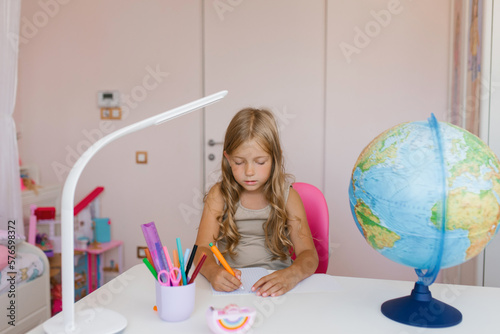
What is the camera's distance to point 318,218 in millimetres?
1729

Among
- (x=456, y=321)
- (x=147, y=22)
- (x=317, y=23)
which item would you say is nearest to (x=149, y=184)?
(x=147, y=22)

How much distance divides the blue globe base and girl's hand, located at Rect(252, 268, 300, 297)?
0.24 metres

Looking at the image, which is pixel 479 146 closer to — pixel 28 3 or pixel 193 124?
pixel 193 124

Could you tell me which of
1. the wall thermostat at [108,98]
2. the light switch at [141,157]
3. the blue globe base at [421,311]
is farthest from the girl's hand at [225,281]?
the wall thermostat at [108,98]

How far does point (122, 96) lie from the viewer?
Result: 3.20 metres

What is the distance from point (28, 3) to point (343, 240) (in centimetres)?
Result: 265

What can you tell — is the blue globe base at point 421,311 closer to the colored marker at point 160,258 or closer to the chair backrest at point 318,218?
the colored marker at point 160,258

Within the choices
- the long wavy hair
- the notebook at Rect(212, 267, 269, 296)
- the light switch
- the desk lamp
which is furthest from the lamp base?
the light switch

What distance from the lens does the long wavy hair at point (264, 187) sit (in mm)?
1556

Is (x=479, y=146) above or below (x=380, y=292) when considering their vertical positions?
above

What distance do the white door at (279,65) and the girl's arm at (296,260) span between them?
1292 millimetres

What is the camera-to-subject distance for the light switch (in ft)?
10.5

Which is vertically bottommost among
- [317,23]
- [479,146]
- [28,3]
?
[479,146]

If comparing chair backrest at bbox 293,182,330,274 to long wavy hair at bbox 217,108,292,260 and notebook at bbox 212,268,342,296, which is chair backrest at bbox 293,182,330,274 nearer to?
long wavy hair at bbox 217,108,292,260
